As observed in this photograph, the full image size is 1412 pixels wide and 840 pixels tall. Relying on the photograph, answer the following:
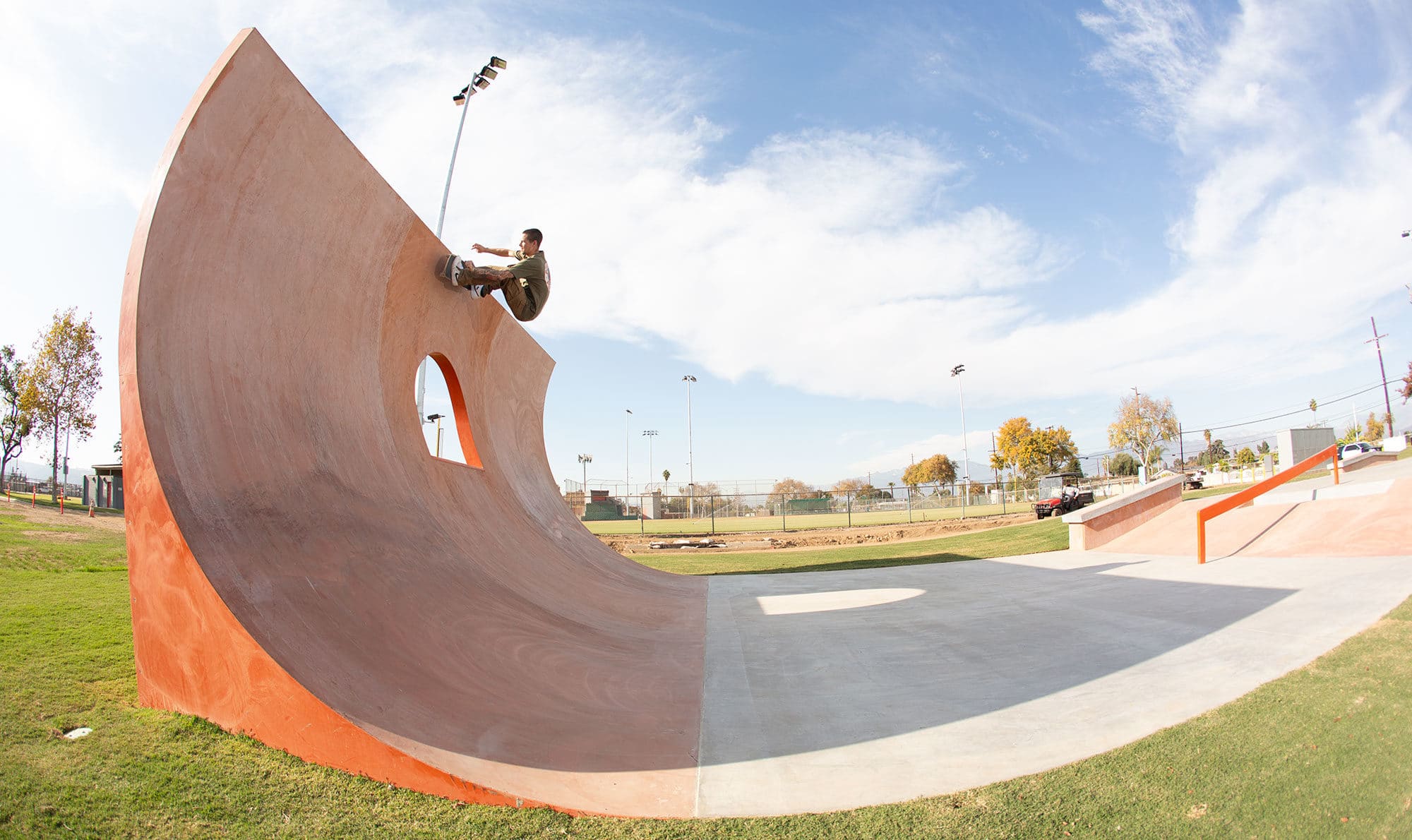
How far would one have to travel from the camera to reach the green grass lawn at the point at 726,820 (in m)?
2.16

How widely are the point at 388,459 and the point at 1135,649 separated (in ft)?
18.8

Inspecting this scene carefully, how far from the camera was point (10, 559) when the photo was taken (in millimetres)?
7992

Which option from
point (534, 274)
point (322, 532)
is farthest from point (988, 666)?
point (534, 274)

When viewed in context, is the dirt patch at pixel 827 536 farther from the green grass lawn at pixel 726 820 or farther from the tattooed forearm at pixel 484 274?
the green grass lawn at pixel 726 820

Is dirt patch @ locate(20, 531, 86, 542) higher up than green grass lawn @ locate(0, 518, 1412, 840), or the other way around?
dirt patch @ locate(20, 531, 86, 542)

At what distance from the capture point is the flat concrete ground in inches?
116

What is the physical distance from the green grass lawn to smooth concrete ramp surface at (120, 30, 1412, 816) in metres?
0.14

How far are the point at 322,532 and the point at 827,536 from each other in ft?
64.8

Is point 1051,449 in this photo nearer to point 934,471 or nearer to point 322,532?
point 934,471

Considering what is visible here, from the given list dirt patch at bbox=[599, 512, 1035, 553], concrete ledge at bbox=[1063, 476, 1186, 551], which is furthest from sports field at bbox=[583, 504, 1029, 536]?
concrete ledge at bbox=[1063, 476, 1186, 551]

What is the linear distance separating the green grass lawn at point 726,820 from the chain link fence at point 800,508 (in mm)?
26819

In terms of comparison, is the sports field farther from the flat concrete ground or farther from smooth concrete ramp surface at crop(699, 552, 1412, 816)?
smooth concrete ramp surface at crop(699, 552, 1412, 816)

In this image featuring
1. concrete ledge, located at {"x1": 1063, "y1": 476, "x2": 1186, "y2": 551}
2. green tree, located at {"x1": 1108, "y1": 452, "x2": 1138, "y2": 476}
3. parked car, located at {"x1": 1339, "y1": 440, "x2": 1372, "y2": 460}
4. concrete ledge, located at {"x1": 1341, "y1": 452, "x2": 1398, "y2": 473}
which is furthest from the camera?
green tree, located at {"x1": 1108, "y1": 452, "x2": 1138, "y2": 476}

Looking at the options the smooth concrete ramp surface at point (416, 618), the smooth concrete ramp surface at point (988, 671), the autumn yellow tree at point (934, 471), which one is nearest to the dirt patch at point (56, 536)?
the smooth concrete ramp surface at point (416, 618)
